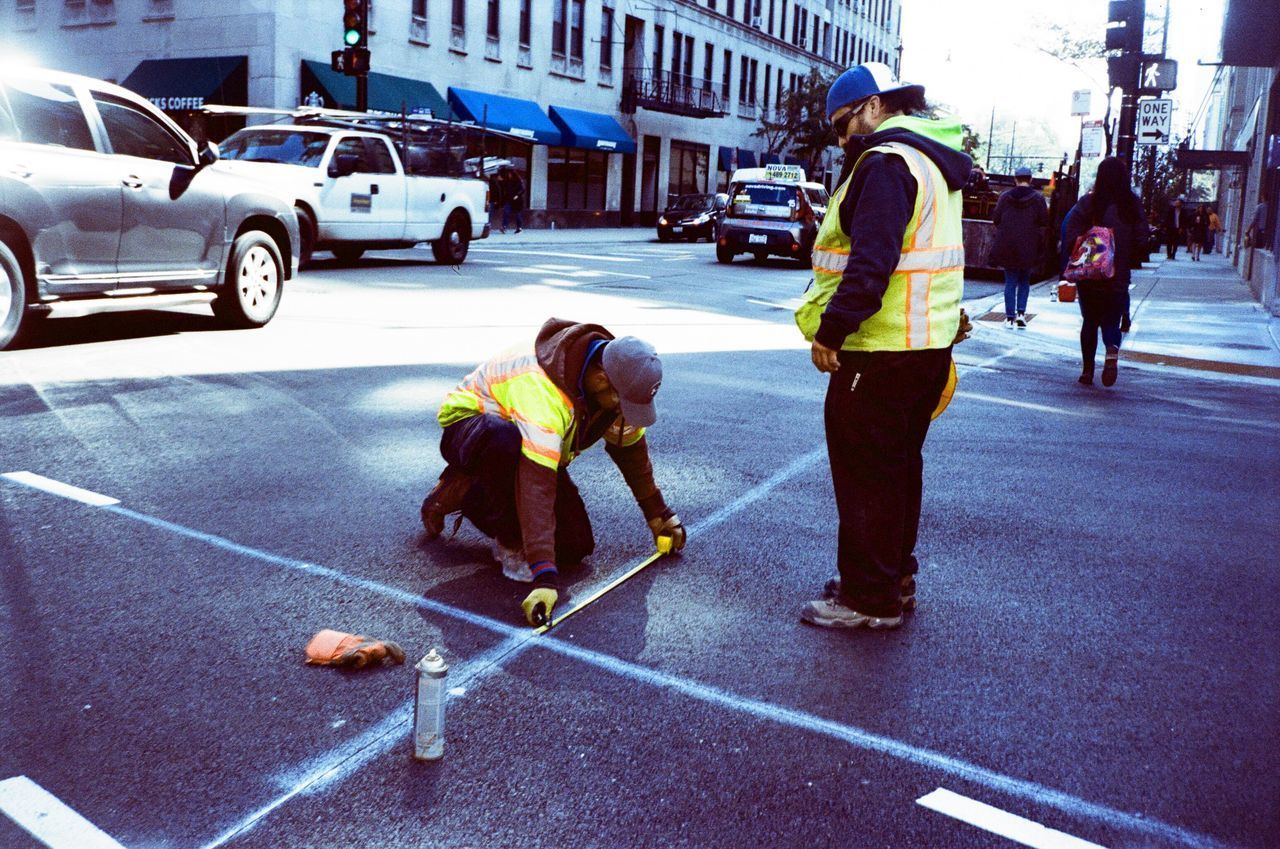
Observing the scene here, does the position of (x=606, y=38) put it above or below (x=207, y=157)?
above

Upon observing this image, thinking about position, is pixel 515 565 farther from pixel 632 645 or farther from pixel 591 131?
pixel 591 131

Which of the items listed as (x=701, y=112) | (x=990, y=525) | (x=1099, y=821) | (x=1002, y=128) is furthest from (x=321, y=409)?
(x=1002, y=128)

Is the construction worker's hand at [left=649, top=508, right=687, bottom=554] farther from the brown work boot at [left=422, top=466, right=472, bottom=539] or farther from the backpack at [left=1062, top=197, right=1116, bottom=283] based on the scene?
the backpack at [left=1062, top=197, right=1116, bottom=283]

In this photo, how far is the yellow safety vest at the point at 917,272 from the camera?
3.97 meters

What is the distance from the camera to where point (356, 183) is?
18.2 metres

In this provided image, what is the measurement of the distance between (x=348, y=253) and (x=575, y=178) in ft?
89.1

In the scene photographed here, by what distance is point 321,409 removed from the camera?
7570 millimetres

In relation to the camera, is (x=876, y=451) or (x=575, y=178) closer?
(x=876, y=451)

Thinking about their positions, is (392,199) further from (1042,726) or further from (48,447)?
(1042,726)

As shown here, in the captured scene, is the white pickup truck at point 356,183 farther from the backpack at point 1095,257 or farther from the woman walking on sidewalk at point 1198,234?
the woman walking on sidewalk at point 1198,234

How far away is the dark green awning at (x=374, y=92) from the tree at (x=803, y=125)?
25260mm

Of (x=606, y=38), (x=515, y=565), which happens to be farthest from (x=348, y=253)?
(x=606, y=38)

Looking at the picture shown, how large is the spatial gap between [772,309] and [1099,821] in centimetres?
1316

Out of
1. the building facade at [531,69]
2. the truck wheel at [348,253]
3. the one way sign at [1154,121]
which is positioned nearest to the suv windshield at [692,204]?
the building facade at [531,69]
